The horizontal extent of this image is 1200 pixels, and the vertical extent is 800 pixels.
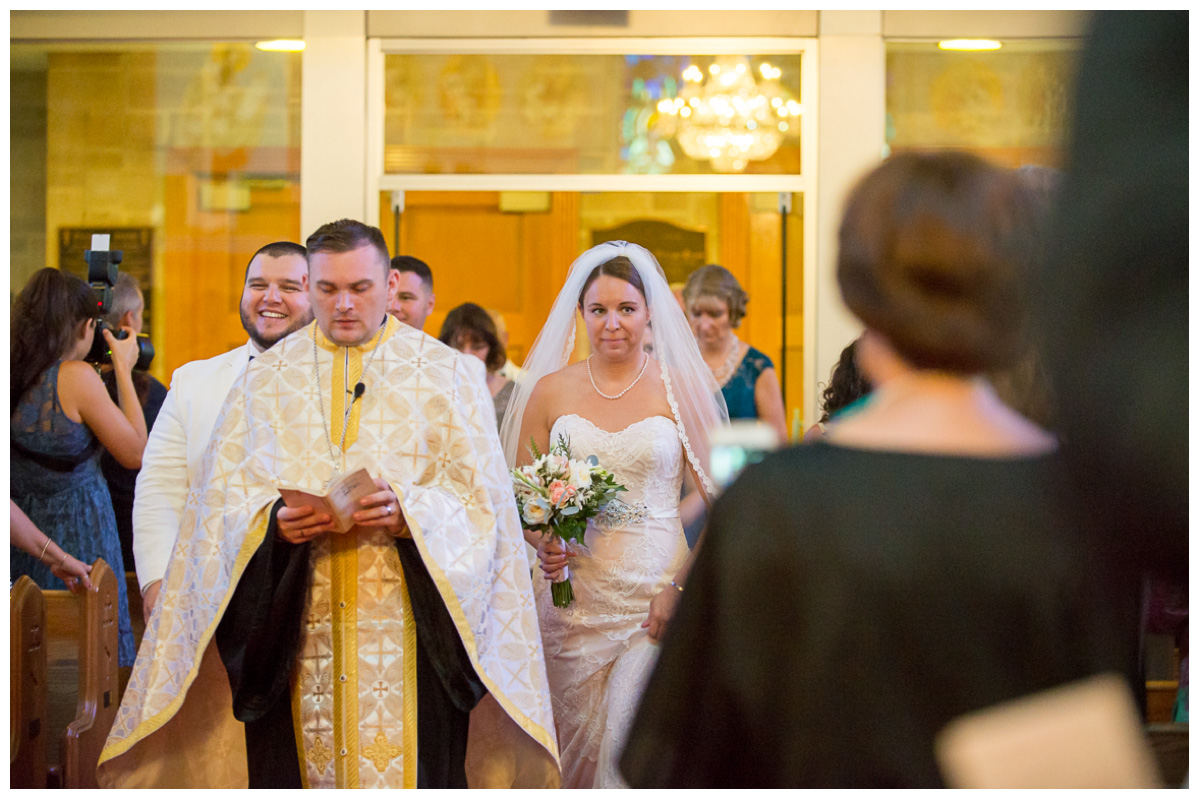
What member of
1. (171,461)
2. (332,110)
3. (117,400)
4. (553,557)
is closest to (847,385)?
(553,557)

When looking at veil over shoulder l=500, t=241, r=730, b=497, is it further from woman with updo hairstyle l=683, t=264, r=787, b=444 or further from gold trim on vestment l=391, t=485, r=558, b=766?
gold trim on vestment l=391, t=485, r=558, b=766

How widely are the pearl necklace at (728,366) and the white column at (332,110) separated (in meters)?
2.51

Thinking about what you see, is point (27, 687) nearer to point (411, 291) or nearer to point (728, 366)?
point (411, 291)

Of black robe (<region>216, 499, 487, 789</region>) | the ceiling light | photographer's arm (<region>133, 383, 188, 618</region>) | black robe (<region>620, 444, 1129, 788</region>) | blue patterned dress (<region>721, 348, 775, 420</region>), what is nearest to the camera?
black robe (<region>620, 444, 1129, 788</region>)

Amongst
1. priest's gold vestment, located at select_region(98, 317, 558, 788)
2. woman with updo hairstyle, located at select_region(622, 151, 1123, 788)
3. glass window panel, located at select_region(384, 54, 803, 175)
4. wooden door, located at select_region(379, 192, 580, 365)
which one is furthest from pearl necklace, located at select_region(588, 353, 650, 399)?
woman with updo hairstyle, located at select_region(622, 151, 1123, 788)

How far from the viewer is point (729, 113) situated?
22.8ft

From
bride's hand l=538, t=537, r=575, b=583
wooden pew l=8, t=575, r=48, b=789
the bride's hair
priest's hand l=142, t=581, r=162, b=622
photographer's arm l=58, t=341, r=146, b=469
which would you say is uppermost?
the bride's hair

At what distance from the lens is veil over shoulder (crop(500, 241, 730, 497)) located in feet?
14.3

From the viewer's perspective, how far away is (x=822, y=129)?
265 inches

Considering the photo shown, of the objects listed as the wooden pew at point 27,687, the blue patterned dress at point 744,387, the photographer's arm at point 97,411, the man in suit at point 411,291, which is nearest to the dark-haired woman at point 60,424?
the photographer's arm at point 97,411

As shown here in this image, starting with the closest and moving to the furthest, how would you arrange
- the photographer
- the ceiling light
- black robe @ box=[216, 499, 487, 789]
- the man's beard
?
black robe @ box=[216, 499, 487, 789] < the man's beard < the photographer < the ceiling light

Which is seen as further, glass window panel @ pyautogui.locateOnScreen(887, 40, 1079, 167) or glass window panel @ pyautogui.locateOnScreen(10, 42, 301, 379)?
glass window panel @ pyautogui.locateOnScreen(10, 42, 301, 379)

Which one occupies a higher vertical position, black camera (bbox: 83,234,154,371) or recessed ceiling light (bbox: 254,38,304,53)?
recessed ceiling light (bbox: 254,38,304,53)

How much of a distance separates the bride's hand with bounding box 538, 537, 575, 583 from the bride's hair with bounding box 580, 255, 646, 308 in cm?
100
